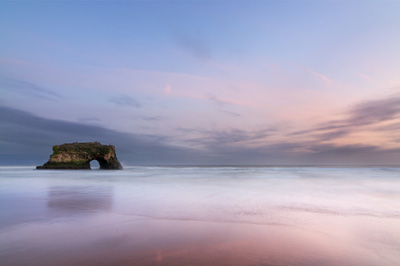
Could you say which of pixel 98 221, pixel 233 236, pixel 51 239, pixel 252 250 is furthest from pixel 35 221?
pixel 252 250

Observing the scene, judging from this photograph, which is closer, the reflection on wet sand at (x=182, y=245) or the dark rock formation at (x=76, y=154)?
the reflection on wet sand at (x=182, y=245)

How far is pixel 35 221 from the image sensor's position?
5.55 meters

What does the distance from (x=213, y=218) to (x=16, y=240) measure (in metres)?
4.04

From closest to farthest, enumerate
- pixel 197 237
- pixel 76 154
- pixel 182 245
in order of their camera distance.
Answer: pixel 182 245 → pixel 197 237 → pixel 76 154

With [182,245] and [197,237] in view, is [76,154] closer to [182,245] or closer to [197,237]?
[197,237]

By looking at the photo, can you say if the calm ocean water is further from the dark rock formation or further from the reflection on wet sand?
the dark rock formation

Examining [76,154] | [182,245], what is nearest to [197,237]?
[182,245]

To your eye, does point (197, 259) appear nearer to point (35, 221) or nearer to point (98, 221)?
point (98, 221)

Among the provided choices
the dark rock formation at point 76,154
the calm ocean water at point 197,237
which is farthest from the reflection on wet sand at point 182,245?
the dark rock formation at point 76,154

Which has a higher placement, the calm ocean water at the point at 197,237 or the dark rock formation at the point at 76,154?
the dark rock formation at the point at 76,154

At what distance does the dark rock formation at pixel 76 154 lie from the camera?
1720 inches

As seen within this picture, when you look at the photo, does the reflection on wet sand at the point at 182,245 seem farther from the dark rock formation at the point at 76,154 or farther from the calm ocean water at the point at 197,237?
the dark rock formation at the point at 76,154

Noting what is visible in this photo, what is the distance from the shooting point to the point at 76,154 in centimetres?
4428

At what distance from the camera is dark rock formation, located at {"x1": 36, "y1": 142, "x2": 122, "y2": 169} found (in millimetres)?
43688
